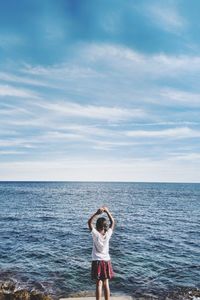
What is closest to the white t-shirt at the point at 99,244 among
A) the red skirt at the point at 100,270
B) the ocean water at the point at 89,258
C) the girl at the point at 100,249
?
the girl at the point at 100,249

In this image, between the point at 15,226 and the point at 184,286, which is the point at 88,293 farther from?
the point at 15,226

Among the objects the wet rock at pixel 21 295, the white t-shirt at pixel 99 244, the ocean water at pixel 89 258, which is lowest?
the ocean water at pixel 89 258

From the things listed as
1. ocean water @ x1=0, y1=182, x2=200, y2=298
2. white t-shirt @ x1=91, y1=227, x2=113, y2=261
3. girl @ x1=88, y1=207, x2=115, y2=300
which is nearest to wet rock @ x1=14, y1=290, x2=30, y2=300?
ocean water @ x1=0, y1=182, x2=200, y2=298

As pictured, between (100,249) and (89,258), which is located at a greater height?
(100,249)

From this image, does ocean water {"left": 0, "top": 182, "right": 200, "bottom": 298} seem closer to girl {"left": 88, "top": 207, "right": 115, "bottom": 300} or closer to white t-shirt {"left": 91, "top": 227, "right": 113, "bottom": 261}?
girl {"left": 88, "top": 207, "right": 115, "bottom": 300}

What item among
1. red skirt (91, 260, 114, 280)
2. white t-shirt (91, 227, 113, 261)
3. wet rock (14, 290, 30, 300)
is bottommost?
wet rock (14, 290, 30, 300)

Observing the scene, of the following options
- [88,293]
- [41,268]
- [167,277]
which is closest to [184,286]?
[167,277]

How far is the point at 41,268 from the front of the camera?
19531mm

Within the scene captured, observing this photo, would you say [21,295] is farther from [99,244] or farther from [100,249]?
[99,244]

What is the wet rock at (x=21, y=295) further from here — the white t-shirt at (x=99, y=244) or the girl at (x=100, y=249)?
the white t-shirt at (x=99, y=244)

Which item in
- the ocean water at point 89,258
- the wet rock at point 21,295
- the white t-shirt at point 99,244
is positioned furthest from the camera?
the ocean water at point 89,258

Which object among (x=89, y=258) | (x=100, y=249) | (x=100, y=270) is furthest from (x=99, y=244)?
(x=89, y=258)

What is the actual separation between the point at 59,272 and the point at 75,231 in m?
14.6

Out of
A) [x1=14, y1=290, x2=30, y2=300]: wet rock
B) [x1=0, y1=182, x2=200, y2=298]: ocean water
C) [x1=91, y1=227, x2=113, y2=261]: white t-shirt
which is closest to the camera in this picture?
[x1=91, y1=227, x2=113, y2=261]: white t-shirt
